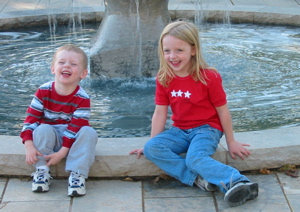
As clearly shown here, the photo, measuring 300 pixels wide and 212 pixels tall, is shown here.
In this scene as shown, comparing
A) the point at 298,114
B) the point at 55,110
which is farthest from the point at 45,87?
the point at 298,114

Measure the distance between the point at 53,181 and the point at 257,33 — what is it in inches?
211

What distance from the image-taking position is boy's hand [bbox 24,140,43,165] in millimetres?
3557

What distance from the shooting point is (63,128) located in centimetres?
373

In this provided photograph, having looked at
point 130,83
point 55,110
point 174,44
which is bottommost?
point 130,83

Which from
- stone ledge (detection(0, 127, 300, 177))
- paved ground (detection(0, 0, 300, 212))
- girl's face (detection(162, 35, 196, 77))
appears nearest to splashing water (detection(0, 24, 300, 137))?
stone ledge (detection(0, 127, 300, 177))

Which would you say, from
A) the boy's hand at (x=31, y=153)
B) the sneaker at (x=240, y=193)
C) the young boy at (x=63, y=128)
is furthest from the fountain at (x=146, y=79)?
the sneaker at (x=240, y=193)

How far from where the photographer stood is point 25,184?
3.66 m

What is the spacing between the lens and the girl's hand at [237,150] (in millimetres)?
3672

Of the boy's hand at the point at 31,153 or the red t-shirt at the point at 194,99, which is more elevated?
the red t-shirt at the point at 194,99

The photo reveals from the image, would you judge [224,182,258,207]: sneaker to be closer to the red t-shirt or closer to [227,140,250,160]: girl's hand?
[227,140,250,160]: girl's hand

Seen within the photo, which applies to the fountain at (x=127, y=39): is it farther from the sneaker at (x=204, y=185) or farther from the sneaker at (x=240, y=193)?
the sneaker at (x=240, y=193)

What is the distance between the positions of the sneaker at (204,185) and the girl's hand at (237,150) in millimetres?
289

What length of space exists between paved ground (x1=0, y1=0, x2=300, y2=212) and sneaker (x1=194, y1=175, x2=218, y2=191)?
0.11ft

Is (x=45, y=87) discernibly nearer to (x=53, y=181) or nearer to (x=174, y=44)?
(x=53, y=181)
